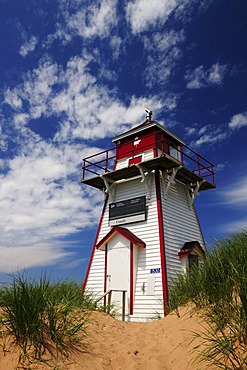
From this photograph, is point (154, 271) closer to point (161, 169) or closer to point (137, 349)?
point (161, 169)

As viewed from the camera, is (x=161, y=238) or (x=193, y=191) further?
(x=193, y=191)

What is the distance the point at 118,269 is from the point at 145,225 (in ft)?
7.47

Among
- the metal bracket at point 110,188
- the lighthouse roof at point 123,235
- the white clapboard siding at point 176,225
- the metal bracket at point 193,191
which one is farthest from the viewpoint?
the metal bracket at point 193,191

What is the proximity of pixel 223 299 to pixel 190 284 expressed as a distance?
177cm

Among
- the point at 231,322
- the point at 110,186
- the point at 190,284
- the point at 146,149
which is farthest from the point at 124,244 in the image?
the point at 231,322

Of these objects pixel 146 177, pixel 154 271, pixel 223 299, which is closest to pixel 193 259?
pixel 154 271

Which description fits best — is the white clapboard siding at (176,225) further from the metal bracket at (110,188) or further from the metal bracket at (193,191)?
the metal bracket at (110,188)

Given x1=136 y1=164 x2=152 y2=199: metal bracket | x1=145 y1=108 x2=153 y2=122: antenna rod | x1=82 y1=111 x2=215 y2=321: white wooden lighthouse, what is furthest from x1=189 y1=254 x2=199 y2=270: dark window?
x1=145 y1=108 x2=153 y2=122: antenna rod

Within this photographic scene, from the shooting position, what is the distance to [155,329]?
781cm

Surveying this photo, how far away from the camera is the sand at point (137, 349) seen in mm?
5363

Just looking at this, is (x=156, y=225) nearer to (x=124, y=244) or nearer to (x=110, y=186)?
(x=124, y=244)

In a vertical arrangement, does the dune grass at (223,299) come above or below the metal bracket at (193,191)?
below

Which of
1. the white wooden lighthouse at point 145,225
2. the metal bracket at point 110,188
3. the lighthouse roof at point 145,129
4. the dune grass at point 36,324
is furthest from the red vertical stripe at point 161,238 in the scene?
the dune grass at point 36,324

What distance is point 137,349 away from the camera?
6543mm
